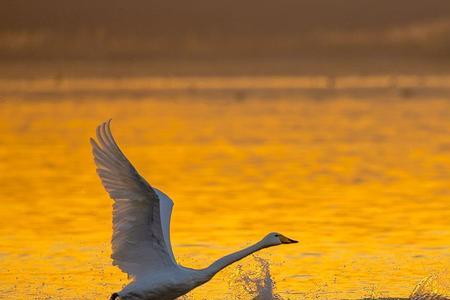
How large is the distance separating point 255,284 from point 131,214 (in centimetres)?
289

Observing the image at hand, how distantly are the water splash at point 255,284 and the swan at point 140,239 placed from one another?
191 centimetres

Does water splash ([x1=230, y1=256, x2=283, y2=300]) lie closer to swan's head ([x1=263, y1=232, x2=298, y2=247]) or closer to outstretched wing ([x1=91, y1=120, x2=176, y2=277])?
swan's head ([x1=263, y1=232, x2=298, y2=247])

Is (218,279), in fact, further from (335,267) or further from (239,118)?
(239,118)

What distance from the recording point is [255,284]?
1602 centimetres

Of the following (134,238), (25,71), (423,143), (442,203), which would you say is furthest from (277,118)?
(25,71)

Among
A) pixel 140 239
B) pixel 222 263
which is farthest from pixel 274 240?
pixel 140 239

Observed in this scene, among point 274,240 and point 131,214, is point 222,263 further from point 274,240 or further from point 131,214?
point 131,214

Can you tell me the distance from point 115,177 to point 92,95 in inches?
1957

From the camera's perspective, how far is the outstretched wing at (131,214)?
13211 mm

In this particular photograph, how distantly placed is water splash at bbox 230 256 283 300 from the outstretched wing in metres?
1.98

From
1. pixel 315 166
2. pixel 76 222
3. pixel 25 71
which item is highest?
pixel 25 71

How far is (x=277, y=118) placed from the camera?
45000mm

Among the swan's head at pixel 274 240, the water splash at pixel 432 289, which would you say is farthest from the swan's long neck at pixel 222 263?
the water splash at pixel 432 289

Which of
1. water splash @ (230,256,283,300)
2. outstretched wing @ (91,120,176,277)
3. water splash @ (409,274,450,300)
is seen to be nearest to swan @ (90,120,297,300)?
outstretched wing @ (91,120,176,277)
